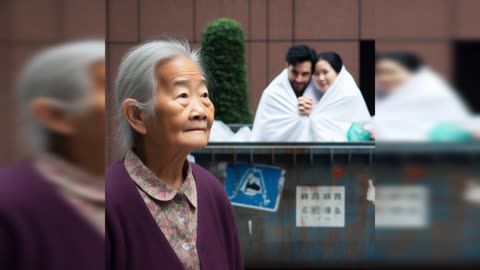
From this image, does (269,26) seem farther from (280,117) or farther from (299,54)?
(280,117)

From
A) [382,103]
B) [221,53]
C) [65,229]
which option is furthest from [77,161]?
[382,103]

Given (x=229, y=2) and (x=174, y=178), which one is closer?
(x=174, y=178)

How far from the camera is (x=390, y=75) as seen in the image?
1.89 meters

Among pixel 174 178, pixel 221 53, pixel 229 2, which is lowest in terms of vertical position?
pixel 174 178

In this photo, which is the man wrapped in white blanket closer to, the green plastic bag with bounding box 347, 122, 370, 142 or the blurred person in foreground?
the green plastic bag with bounding box 347, 122, 370, 142

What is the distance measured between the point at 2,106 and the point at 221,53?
682 millimetres

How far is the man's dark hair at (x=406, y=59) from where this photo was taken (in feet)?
6.18

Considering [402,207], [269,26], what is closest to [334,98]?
[269,26]

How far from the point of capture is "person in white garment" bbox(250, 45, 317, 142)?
2154 mm

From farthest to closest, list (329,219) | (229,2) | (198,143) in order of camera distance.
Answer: (329,219)
(229,2)
(198,143)

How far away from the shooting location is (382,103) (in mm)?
1901

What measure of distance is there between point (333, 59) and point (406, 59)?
0.30 metres

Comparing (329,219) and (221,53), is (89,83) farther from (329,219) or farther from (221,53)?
(329,219)

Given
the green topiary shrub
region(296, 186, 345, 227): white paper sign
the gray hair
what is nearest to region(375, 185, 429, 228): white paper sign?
region(296, 186, 345, 227): white paper sign
